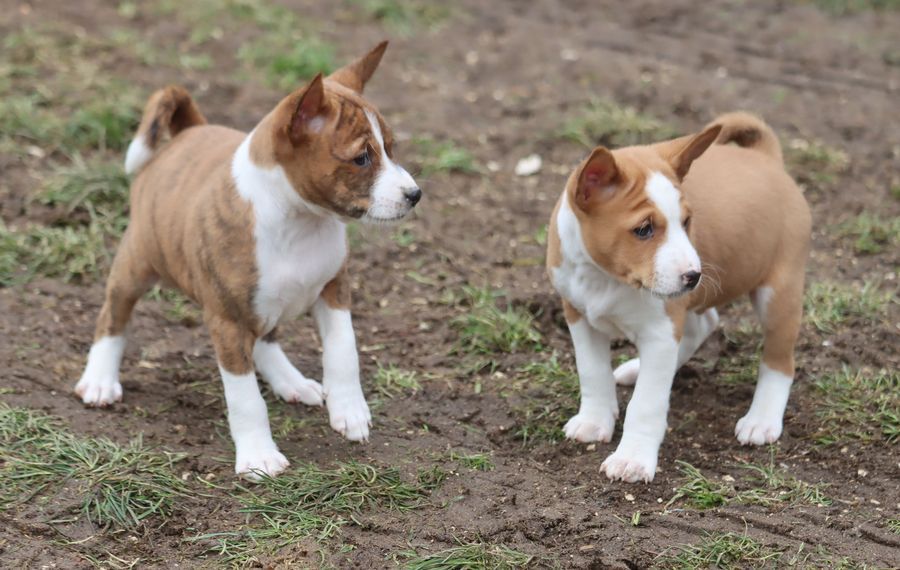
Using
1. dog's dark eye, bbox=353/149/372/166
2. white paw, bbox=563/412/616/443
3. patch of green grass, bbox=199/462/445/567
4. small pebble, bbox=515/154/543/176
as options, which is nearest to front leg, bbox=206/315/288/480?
patch of green grass, bbox=199/462/445/567

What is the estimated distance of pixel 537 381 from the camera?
623 cm

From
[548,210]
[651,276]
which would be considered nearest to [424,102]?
[548,210]

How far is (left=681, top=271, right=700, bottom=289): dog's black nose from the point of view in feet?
15.5

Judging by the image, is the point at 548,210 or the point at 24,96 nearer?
the point at 548,210

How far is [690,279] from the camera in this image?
4.73m

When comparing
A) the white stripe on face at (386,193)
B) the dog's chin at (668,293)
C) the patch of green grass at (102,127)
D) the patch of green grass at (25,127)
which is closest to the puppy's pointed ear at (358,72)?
the white stripe on face at (386,193)

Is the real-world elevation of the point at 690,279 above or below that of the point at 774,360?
above

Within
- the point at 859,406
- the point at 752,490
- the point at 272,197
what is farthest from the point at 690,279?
the point at 272,197

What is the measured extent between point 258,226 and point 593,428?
6.03 feet

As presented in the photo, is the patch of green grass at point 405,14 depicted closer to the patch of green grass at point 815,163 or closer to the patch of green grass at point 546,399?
the patch of green grass at point 815,163

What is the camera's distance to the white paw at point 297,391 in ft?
19.8

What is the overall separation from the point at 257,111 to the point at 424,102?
1339 millimetres

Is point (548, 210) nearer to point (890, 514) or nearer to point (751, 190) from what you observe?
point (751, 190)

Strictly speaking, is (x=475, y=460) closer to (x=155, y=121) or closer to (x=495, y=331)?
(x=495, y=331)
